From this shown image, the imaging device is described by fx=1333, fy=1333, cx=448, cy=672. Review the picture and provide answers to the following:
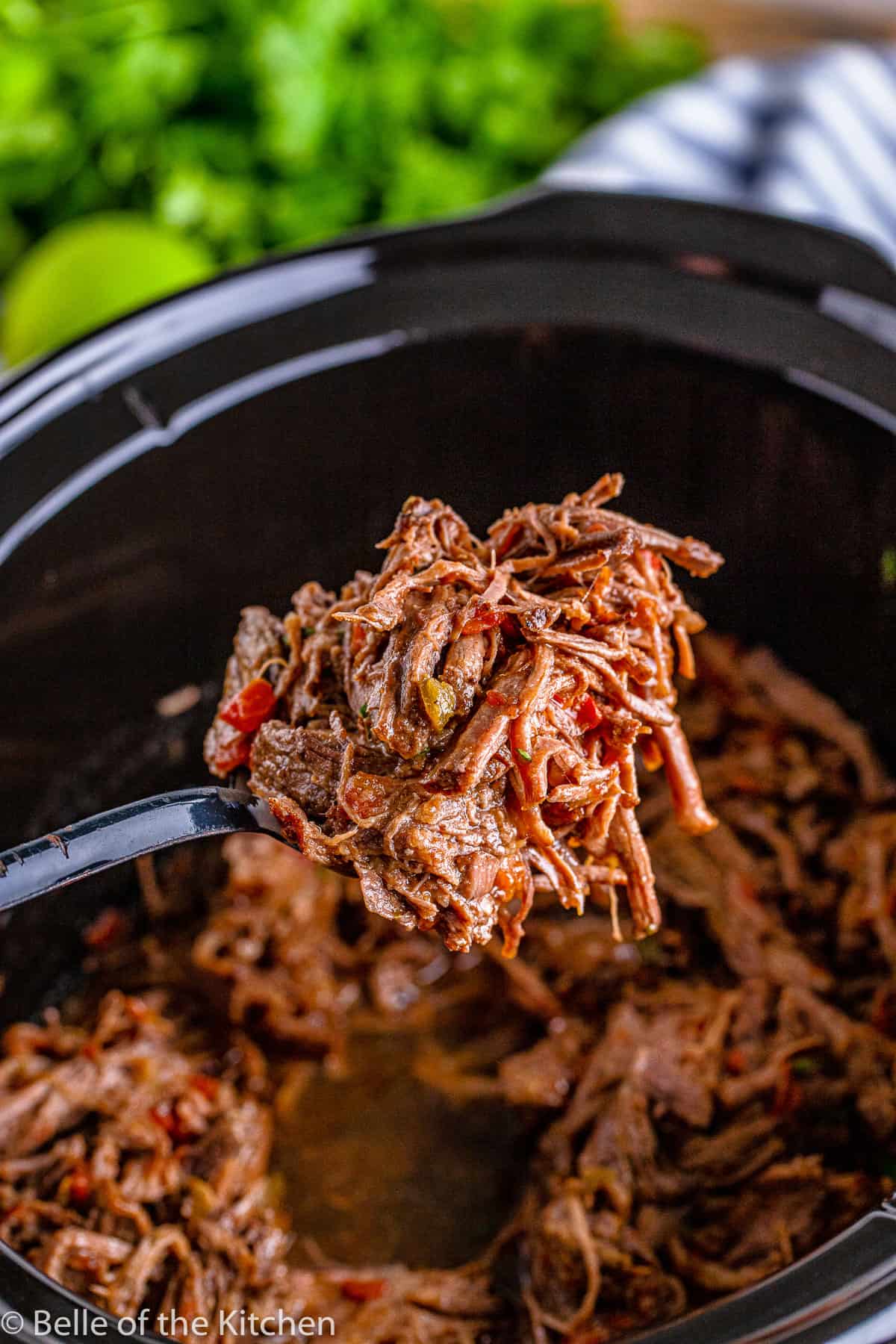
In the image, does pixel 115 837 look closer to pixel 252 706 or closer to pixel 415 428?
pixel 252 706

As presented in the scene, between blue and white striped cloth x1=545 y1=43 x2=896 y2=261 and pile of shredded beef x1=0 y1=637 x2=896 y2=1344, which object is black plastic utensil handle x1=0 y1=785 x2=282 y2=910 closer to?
pile of shredded beef x1=0 y1=637 x2=896 y2=1344

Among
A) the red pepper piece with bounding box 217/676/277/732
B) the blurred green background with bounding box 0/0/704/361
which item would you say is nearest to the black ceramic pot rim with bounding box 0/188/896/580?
the red pepper piece with bounding box 217/676/277/732

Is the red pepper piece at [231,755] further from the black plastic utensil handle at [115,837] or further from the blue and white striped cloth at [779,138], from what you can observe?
the blue and white striped cloth at [779,138]

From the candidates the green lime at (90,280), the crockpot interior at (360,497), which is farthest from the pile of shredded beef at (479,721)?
the green lime at (90,280)

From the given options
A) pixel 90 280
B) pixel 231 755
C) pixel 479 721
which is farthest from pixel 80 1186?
pixel 90 280

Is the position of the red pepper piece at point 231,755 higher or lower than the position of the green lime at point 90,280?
lower
